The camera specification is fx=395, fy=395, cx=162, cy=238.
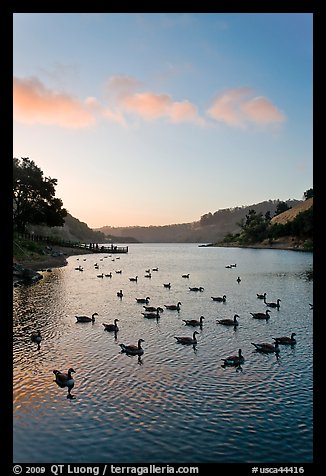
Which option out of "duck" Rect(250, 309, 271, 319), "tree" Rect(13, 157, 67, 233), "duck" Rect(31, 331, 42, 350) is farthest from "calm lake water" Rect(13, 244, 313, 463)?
"tree" Rect(13, 157, 67, 233)

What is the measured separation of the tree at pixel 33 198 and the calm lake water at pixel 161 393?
2714 inches

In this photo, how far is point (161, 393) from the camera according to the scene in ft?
68.0

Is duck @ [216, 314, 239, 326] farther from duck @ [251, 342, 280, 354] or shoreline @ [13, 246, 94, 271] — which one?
shoreline @ [13, 246, 94, 271]

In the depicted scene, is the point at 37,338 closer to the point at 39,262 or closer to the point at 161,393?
the point at 161,393

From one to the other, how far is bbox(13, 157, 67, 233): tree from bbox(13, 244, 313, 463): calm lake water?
226 ft

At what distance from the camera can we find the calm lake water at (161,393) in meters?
15.5

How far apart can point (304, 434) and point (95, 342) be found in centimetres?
1817

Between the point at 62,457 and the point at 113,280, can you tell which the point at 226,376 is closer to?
the point at 62,457

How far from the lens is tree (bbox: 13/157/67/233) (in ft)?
344

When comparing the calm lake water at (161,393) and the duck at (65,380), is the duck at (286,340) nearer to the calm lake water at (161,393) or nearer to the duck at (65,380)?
the calm lake water at (161,393)

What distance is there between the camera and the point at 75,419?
17.8m

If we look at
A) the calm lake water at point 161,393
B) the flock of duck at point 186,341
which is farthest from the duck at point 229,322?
the calm lake water at point 161,393

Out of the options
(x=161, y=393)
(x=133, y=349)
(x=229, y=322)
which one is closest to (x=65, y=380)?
(x=161, y=393)
